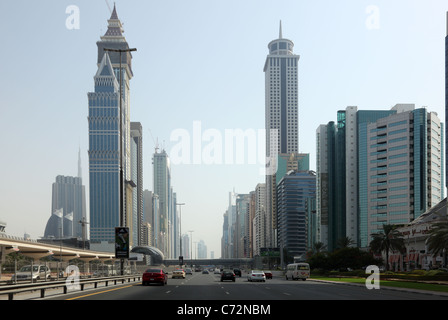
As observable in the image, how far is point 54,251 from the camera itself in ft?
422

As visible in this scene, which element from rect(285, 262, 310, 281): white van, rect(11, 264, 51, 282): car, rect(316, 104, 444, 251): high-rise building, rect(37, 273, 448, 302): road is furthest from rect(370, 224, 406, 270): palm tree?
rect(11, 264, 51, 282): car


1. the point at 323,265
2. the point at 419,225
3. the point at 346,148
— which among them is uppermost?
the point at 346,148

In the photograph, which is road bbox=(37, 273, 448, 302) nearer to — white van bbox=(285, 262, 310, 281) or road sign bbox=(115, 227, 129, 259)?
road sign bbox=(115, 227, 129, 259)

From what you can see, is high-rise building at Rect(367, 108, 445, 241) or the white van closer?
the white van

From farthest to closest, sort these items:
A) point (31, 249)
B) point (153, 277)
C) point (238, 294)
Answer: point (31, 249)
point (153, 277)
point (238, 294)

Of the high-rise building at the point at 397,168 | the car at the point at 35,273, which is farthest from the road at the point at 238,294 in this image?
the high-rise building at the point at 397,168

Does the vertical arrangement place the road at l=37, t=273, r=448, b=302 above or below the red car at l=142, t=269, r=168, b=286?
above

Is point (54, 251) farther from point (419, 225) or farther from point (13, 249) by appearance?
point (419, 225)

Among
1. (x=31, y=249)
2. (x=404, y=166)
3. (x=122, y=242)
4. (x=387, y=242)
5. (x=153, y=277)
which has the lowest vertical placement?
(x=31, y=249)

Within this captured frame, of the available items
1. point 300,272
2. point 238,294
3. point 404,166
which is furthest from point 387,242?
point 238,294

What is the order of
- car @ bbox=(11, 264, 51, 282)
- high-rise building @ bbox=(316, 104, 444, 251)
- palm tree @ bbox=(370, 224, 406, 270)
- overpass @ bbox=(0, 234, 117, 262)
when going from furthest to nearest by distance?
high-rise building @ bbox=(316, 104, 444, 251) → overpass @ bbox=(0, 234, 117, 262) → palm tree @ bbox=(370, 224, 406, 270) → car @ bbox=(11, 264, 51, 282)

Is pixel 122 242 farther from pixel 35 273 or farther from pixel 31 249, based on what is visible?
pixel 31 249
